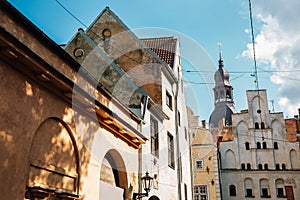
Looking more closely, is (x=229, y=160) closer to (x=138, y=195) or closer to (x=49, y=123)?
(x=138, y=195)

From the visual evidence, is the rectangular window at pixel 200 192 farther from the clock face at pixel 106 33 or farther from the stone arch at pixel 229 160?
the clock face at pixel 106 33

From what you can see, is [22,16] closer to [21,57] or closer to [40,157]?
[21,57]

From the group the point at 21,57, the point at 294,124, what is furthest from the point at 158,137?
the point at 294,124

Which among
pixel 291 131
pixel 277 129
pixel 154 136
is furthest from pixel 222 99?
pixel 154 136

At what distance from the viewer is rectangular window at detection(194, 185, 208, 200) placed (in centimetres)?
3073

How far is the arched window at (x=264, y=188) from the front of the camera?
33.7 metres

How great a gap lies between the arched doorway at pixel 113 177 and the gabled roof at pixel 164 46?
992 cm

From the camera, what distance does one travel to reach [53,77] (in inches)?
252

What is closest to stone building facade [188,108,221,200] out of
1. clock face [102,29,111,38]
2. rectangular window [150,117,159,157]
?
clock face [102,29,111,38]

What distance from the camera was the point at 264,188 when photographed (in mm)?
34094

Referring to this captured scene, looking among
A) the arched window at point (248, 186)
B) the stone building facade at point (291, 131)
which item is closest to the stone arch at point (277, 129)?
the stone building facade at point (291, 131)

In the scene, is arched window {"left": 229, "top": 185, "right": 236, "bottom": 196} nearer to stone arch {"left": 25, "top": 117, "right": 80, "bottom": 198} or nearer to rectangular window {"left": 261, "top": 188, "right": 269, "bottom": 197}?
rectangular window {"left": 261, "top": 188, "right": 269, "bottom": 197}

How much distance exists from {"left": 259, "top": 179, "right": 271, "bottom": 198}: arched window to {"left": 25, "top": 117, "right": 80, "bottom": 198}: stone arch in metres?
30.5

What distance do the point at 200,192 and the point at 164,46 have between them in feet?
53.3
